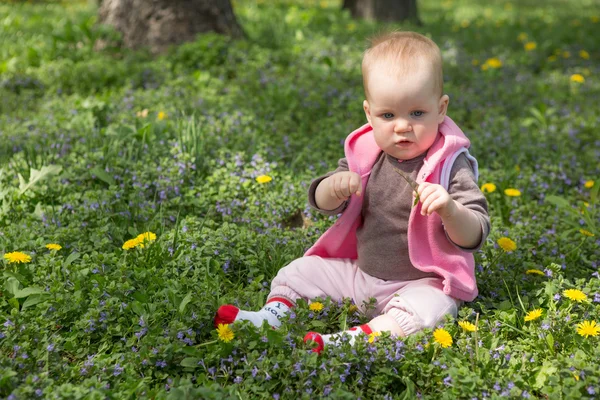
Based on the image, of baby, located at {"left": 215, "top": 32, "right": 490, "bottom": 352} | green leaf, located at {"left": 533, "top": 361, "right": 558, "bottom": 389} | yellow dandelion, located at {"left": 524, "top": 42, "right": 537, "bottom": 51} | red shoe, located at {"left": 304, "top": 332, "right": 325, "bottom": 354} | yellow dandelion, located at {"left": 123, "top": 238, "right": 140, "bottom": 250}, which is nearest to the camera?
green leaf, located at {"left": 533, "top": 361, "right": 558, "bottom": 389}

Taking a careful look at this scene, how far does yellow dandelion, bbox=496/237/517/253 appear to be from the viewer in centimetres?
304

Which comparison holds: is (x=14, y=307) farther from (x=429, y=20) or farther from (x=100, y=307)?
(x=429, y=20)

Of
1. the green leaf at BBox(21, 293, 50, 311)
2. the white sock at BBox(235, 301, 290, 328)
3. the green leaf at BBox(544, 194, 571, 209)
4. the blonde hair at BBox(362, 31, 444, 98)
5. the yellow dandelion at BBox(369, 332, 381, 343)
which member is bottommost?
the green leaf at BBox(544, 194, 571, 209)

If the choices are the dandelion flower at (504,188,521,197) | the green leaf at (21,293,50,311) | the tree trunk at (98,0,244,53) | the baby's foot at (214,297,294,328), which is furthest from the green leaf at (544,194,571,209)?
the tree trunk at (98,0,244,53)

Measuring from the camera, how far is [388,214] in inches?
108

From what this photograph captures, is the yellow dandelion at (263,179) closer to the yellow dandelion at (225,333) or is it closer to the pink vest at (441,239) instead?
the pink vest at (441,239)

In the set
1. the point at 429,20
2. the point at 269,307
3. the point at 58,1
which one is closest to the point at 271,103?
the point at 269,307

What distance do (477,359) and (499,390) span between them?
18cm

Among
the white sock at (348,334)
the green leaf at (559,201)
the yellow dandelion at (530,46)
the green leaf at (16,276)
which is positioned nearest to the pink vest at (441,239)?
the white sock at (348,334)

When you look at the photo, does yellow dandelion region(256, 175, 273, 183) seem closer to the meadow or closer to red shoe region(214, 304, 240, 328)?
the meadow

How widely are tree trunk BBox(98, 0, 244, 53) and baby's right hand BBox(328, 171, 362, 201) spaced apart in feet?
12.2

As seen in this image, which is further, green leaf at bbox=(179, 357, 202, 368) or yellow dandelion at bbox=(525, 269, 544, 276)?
yellow dandelion at bbox=(525, 269, 544, 276)

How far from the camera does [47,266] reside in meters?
2.72

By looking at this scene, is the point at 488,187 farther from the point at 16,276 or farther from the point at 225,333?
the point at 16,276
